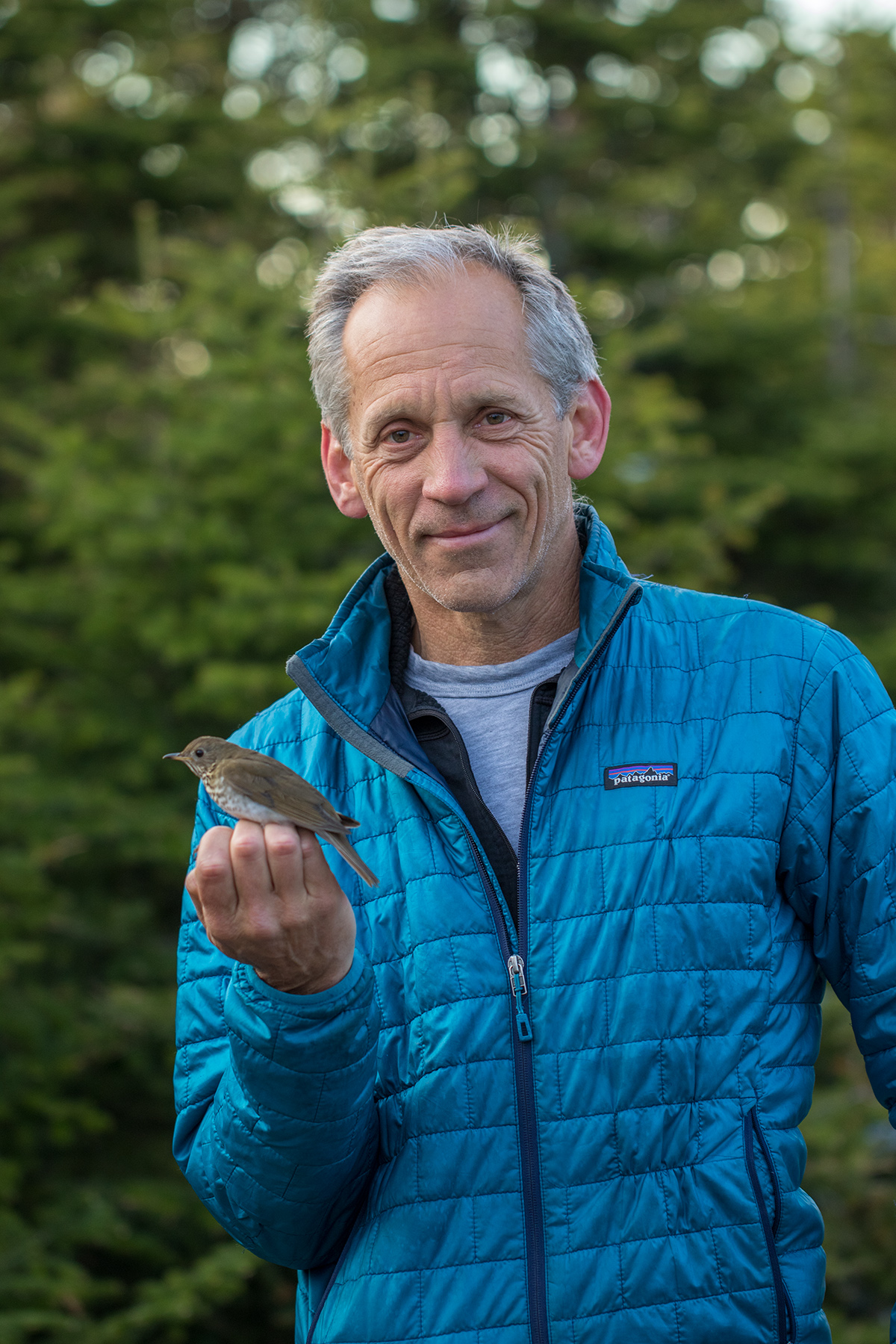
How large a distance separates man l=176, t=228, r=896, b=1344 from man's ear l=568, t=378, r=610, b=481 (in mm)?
106

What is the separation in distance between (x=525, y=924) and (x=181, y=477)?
6.16m

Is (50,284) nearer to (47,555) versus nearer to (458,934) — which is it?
(47,555)

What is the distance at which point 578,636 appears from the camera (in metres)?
2.07

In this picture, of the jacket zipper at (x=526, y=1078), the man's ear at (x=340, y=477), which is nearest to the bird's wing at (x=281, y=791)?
the jacket zipper at (x=526, y=1078)

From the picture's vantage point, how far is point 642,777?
1.94 metres

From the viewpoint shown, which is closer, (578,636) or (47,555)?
(578,636)

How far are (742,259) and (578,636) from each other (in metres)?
18.4

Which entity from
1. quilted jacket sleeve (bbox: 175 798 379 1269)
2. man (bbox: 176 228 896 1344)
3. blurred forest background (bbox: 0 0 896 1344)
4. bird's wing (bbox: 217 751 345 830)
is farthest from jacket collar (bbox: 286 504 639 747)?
blurred forest background (bbox: 0 0 896 1344)

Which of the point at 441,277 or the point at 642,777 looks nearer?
the point at 642,777

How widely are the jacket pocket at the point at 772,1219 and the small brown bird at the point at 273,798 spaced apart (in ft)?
2.23

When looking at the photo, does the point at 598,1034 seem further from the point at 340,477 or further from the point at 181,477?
the point at 181,477

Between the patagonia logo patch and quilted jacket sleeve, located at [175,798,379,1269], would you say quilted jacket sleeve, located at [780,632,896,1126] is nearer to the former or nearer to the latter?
the patagonia logo patch

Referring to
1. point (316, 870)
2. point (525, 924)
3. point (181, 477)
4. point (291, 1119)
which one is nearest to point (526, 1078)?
point (525, 924)

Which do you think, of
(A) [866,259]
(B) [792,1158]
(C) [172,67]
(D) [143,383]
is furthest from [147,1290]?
(A) [866,259]
